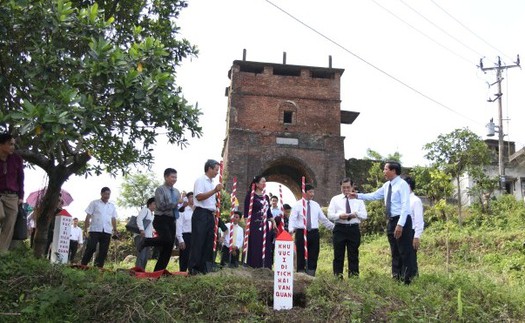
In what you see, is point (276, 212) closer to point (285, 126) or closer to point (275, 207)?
point (275, 207)

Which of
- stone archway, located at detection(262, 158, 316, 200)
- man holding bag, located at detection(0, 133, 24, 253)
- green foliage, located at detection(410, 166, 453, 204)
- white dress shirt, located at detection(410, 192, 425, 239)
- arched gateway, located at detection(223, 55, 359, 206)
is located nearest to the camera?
man holding bag, located at detection(0, 133, 24, 253)

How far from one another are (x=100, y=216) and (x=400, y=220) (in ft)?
17.1

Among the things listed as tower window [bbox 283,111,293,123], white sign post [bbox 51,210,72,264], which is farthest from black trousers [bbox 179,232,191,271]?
tower window [bbox 283,111,293,123]

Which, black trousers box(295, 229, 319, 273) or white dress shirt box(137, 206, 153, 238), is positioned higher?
white dress shirt box(137, 206, 153, 238)

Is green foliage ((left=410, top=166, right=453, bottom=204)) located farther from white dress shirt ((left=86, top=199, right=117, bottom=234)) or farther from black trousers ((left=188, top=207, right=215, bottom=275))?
black trousers ((left=188, top=207, right=215, bottom=275))

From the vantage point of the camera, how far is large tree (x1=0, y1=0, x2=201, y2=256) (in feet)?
18.9

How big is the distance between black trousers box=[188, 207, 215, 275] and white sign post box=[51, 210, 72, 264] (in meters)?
1.68

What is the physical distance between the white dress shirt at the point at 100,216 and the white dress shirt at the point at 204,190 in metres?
2.74

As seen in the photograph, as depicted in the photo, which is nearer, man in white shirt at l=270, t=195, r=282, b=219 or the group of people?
the group of people

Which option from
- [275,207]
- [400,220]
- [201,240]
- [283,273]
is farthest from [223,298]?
[275,207]

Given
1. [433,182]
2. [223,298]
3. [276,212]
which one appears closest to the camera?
[223,298]

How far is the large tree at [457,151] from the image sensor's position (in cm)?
2120

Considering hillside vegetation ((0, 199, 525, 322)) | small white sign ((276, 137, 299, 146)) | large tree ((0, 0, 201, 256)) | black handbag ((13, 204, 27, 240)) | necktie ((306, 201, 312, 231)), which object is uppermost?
small white sign ((276, 137, 299, 146))

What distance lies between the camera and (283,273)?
5.58 m
